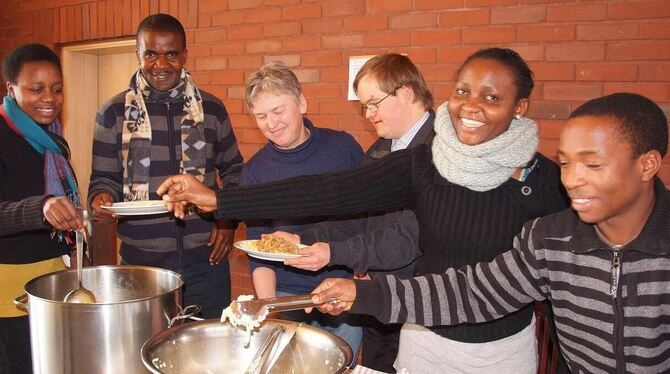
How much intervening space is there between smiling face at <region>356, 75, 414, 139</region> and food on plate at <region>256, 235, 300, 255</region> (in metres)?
0.59

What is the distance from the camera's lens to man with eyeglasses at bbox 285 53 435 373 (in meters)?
1.77

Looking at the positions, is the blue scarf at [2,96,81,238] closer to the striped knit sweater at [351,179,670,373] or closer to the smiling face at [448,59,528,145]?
the striped knit sweater at [351,179,670,373]

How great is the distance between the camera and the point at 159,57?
92.8 inches

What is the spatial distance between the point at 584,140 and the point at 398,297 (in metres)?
0.56

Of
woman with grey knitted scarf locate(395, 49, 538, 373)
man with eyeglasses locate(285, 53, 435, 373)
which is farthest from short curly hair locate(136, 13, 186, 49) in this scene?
woman with grey knitted scarf locate(395, 49, 538, 373)

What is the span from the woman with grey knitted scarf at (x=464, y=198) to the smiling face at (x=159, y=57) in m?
0.93

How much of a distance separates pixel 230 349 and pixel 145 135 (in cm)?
120

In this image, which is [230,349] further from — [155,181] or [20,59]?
[20,59]

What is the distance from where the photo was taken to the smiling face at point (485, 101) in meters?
1.44

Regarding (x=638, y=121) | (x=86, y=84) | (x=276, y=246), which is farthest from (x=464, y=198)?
(x=86, y=84)

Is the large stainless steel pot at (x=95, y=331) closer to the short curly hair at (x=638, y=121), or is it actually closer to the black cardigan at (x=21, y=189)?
the black cardigan at (x=21, y=189)

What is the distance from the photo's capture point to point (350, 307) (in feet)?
4.67

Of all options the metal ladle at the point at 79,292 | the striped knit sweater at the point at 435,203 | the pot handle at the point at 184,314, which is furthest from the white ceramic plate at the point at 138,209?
the pot handle at the point at 184,314

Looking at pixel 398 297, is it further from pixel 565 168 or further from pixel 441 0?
pixel 441 0
